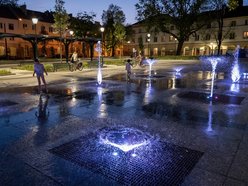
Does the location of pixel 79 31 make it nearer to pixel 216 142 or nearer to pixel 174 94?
pixel 174 94

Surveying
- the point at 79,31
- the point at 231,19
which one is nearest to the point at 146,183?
the point at 79,31

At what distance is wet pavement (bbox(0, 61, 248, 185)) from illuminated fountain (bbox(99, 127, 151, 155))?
0.37ft

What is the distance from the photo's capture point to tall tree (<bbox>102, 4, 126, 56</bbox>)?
5475cm

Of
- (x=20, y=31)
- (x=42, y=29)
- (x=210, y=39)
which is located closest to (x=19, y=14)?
(x=20, y=31)

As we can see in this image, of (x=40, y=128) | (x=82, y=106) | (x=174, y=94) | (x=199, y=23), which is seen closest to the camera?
(x=40, y=128)

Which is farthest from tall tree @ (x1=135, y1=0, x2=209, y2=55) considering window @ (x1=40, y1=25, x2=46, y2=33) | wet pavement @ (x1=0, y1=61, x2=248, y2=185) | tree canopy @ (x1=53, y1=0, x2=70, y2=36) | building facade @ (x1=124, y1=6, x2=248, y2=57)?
wet pavement @ (x1=0, y1=61, x2=248, y2=185)

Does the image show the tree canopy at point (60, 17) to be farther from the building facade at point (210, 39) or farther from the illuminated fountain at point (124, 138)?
the illuminated fountain at point (124, 138)

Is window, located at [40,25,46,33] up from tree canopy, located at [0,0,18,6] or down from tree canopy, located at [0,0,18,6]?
down

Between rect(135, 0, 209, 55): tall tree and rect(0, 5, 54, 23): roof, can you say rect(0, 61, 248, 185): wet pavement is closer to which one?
rect(135, 0, 209, 55): tall tree

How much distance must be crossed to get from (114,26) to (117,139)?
2076 inches

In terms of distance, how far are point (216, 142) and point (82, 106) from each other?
508 cm

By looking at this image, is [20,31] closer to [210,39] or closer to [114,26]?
[114,26]

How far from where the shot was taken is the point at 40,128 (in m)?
6.39

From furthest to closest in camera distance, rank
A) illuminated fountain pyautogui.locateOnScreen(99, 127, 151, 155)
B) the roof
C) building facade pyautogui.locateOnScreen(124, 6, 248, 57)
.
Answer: building facade pyautogui.locateOnScreen(124, 6, 248, 57)
the roof
illuminated fountain pyautogui.locateOnScreen(99, 127, 151, 155)
